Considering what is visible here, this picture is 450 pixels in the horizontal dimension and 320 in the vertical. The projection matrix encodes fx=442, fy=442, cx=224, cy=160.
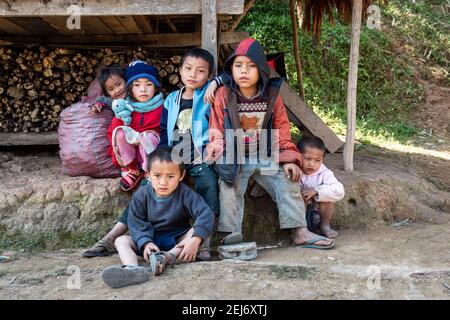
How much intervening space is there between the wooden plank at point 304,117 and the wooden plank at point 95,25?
216cm

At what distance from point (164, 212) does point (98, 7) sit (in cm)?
171

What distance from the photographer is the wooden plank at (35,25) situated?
4314 mm

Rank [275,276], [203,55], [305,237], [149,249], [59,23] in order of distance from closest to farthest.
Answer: [275,276]
[149,249]
[305,237]
[203,55]
[59,23]

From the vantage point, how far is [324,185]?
11.8 ft

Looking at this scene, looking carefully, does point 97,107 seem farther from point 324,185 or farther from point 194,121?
point 324,185

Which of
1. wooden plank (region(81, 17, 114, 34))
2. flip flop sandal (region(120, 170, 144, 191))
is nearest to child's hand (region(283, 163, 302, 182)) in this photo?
flip flop sandal (region(120, 170, 144, 191))

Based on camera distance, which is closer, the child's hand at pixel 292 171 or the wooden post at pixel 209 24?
the child's hand at pixel 292 171

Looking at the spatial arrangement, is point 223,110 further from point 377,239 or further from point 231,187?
point 377,239

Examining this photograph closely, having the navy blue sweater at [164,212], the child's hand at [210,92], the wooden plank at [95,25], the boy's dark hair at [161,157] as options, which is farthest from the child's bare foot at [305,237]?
the wooden plank at [95,25]

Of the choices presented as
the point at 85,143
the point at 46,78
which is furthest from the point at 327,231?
the point at 46,78

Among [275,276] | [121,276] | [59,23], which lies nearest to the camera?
[121,276]

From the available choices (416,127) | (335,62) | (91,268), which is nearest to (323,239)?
(91,268)

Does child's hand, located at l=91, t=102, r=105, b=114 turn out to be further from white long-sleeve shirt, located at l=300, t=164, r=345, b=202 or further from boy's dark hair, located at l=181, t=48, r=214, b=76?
white long-sleeve shirt, located at l=300, t=164, r=345, b=202

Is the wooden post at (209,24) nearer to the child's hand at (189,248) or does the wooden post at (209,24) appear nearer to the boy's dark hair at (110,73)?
the boy's dark hair at (110,73)
